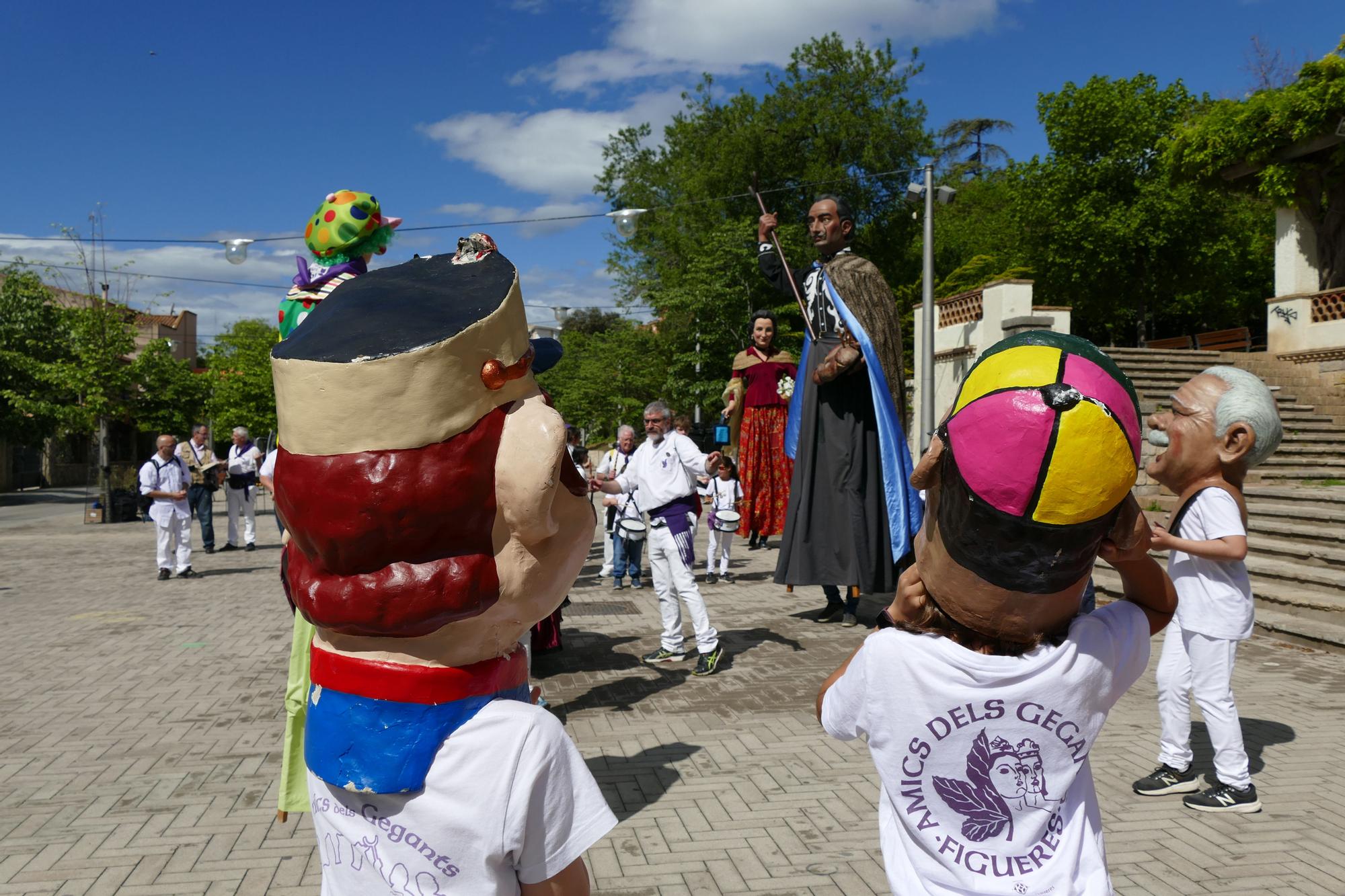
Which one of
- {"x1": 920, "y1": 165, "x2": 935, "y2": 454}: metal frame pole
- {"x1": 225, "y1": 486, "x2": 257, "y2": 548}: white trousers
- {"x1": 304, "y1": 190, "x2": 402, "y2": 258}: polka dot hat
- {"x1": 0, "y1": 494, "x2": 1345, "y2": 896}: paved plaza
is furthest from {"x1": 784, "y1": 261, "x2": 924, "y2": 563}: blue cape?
{"x1": 225, "y1": 486, "x2": 257, "y2": 548}: white trousers

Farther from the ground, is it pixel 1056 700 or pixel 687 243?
pixel 687 243

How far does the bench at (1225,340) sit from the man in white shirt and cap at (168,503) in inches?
1020

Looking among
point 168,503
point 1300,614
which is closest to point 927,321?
point 1300,614

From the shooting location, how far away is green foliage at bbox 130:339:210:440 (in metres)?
21.4

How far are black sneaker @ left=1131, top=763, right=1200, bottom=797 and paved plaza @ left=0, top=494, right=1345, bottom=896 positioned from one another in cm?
9

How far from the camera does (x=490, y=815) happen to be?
1.73m

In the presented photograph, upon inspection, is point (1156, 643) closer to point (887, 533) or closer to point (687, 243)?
point (887, 533)

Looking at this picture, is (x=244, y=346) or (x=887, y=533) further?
(x=244, y=346)

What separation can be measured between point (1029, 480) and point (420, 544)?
1.14 meters

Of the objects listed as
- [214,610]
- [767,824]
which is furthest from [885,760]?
[214,610]

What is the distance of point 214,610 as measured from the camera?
31.7ft

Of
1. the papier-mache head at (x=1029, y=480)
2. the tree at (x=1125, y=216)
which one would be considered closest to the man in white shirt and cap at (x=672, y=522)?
the papier-mache head at (x=1029, y=480)

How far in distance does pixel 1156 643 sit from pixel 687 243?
23.5m

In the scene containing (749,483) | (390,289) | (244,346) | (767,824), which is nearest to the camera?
(390,289)
